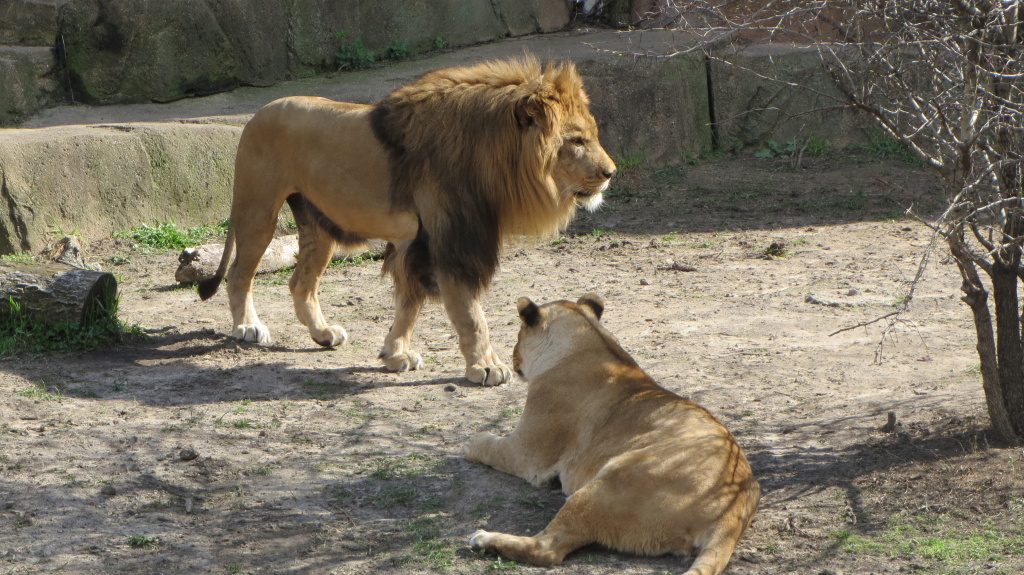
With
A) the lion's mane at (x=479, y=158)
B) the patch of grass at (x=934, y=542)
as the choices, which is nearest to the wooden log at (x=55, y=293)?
the lion's mane at (x=479, y=158)

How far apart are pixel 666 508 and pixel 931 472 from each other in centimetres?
134

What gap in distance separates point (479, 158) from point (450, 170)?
16cm

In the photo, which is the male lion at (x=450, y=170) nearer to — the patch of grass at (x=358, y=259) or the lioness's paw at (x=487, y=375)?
the lioness's paw at (x=487, y=375)

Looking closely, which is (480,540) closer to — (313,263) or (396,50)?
(313,263)

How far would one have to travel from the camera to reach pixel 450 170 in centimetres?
536

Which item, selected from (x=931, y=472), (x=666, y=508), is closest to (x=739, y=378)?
(x=931, y=472)

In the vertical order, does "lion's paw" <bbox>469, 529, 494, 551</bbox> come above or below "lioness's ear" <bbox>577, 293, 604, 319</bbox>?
below

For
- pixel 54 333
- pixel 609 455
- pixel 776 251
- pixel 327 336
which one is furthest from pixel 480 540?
pixel 776 251

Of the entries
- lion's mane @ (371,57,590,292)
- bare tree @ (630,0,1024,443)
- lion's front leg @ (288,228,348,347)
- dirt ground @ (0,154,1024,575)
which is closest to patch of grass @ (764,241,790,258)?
dirt ground @ (0,154,1024,575)

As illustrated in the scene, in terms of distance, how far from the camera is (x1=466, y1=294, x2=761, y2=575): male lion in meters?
3.40

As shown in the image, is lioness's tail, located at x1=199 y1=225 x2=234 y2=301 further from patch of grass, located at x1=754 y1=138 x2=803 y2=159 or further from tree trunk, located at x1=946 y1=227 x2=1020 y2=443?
patch of grass, located at x1=754 y1=138 x2=803 y2=159

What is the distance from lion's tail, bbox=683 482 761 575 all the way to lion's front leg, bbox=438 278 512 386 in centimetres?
207

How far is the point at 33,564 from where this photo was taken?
339cm

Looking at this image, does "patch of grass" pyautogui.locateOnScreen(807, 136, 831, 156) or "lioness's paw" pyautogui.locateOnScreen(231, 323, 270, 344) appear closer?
"lioness's paw" pyautogui.locateOnScreen(231, 323, 270, 344)
